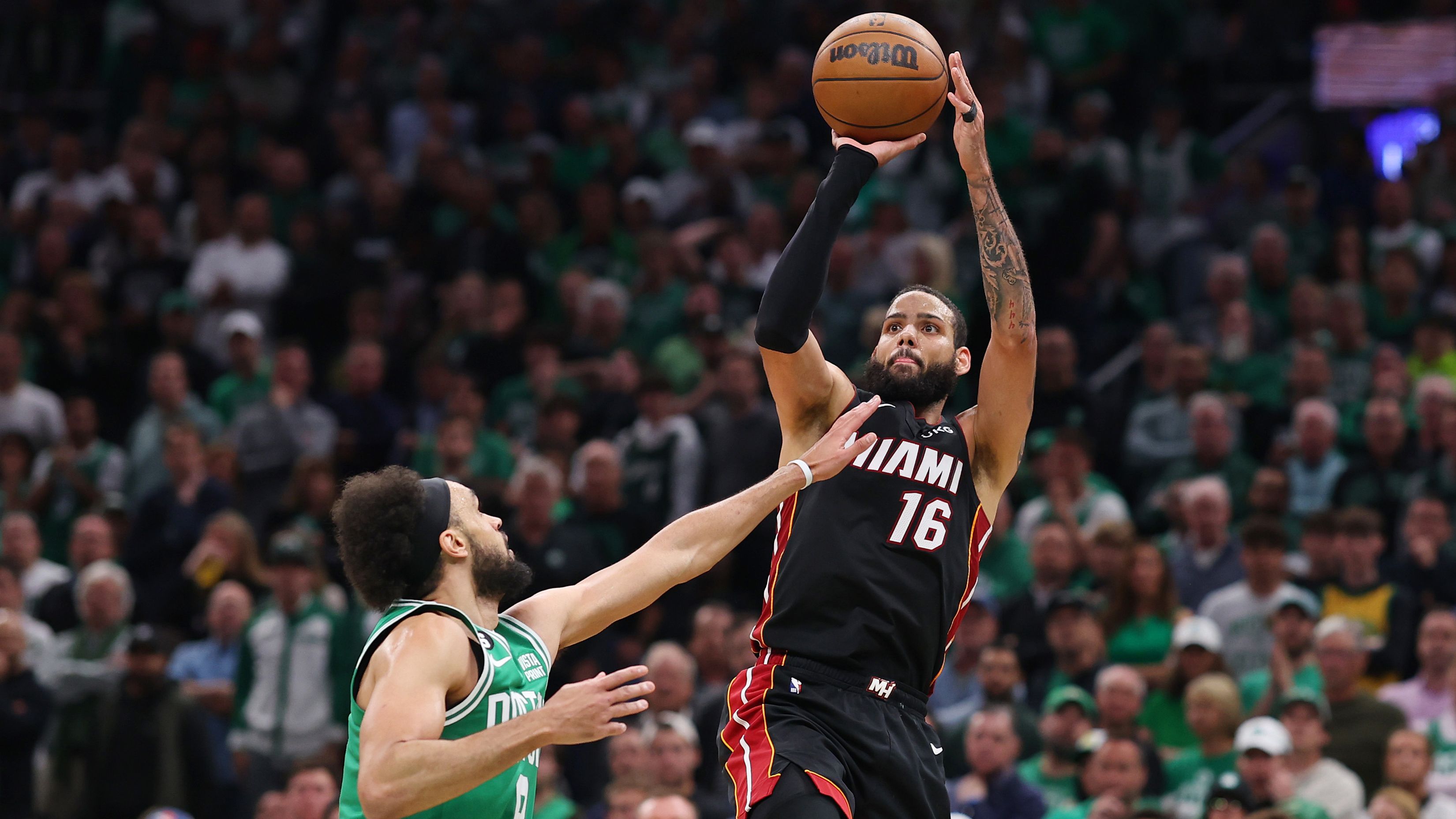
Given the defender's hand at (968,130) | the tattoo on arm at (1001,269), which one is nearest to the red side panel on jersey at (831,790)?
the tattoo on arm at (1001,269)

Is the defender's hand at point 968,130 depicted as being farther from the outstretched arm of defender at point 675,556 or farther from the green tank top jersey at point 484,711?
the green tank top jersey at point 484,711

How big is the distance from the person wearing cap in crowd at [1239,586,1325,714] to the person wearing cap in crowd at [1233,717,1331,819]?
2.74ft

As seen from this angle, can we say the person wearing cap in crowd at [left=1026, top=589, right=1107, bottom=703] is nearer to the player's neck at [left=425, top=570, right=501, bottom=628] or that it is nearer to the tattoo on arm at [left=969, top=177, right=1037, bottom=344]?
the tattoo on arm at [left=969, top=177, right=1037, bottom=344]

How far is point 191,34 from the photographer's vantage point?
1852 centimetres

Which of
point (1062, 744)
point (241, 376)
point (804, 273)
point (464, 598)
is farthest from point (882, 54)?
point (241, 376)

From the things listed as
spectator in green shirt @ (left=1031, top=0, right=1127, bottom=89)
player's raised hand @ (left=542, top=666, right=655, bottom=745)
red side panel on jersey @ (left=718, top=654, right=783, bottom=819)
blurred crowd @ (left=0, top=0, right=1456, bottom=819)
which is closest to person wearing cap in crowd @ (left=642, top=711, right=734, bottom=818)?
blurred crowd @ (left=0, top=0, right=1456, bottom=819)

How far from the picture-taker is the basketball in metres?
6.37

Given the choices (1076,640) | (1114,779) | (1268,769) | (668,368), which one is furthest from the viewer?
(668,368)

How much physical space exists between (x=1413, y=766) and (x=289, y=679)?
672 centimetres

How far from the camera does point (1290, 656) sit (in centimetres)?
1053

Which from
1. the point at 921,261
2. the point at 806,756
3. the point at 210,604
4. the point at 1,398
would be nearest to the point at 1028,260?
the point at 921,261

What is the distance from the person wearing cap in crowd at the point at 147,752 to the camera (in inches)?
444

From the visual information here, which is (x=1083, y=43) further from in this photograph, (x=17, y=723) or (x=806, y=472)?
(x=806, y=472)

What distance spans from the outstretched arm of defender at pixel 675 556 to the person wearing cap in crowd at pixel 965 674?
533 cm
